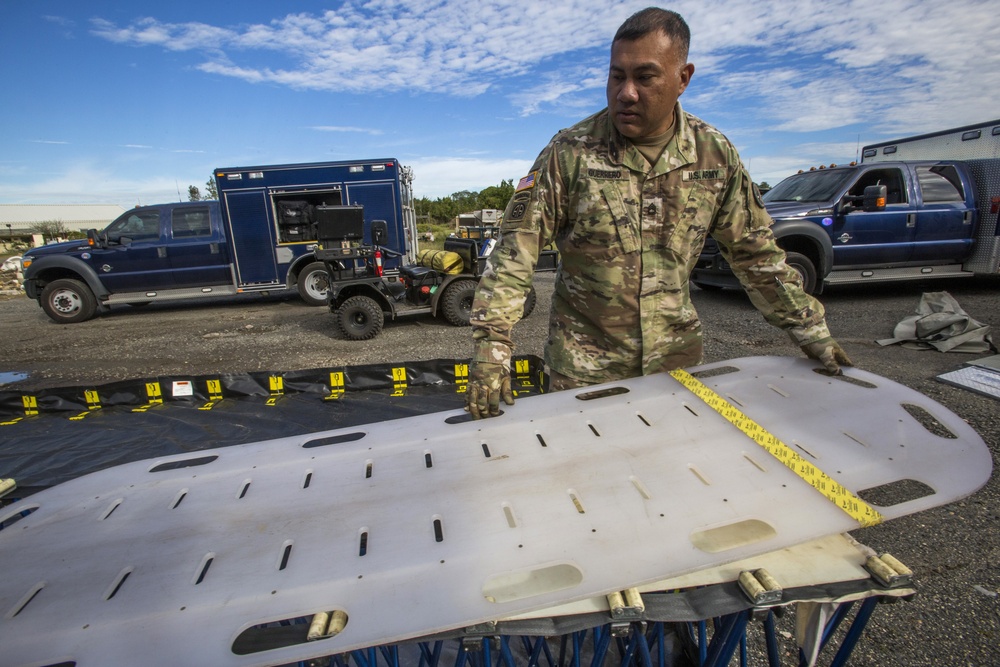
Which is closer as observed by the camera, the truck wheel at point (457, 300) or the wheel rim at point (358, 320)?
the wheel rim at point (358, 320)

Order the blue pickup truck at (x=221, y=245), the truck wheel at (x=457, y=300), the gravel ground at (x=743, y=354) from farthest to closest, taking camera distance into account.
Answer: the blue pickup truck at (x=221, y=245) → the truck wheel at (x=457, y=300) → the gravel ground at (x=743, y=354)

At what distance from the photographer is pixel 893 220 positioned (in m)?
6.50

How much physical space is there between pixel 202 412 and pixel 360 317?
2327mm

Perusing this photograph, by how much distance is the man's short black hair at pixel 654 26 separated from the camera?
1440 mm

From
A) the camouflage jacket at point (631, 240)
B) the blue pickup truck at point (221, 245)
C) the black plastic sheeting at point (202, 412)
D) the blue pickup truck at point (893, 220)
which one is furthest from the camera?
the blue pickup truck at point (221, 245)

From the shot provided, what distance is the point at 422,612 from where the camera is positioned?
0.95 meters

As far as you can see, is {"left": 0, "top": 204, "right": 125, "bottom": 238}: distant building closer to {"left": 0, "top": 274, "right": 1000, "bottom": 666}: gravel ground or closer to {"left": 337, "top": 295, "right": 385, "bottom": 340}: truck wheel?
{"left": 0, "top": 274, "right": 1000, "bottom": 666}: gravel ground

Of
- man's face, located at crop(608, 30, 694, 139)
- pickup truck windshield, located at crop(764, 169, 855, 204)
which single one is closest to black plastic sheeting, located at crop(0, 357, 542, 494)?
man's face, located at crop(608, 30, 694, 139)

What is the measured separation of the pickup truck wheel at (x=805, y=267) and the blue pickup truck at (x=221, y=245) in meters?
5.88

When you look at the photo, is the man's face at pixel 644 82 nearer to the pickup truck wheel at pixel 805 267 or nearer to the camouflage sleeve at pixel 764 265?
the camouflage sleeve at pixel 764 265

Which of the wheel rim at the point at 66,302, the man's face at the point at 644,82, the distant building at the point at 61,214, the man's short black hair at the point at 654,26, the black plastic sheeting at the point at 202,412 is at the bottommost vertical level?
the black plastic sheeting at the point at 202,412

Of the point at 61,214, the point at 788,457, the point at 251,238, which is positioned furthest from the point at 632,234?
the point at 61,214

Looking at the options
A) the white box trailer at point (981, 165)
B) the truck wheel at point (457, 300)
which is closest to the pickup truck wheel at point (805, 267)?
the white box trailer at point (981, 165)

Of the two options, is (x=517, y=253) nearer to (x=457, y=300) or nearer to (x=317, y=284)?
(x=457, y=300)
